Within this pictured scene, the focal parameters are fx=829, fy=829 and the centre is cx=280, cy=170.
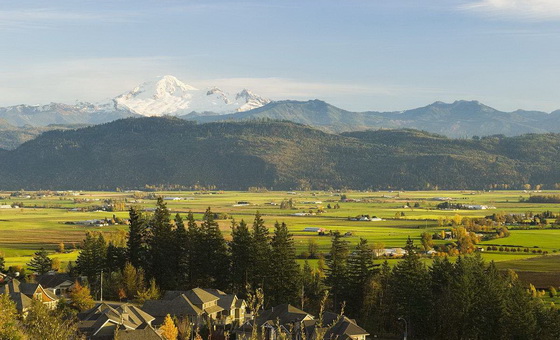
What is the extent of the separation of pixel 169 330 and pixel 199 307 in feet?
27.2

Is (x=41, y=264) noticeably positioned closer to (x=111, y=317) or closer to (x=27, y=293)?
(x=27, y=293)

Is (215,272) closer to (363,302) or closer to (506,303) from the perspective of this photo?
(363,302)

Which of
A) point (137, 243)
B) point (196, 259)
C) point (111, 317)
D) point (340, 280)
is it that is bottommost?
point (111, 317)

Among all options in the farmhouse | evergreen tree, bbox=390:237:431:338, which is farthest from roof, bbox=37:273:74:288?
the farmhouse

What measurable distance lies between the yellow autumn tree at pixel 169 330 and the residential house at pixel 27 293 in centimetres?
1384

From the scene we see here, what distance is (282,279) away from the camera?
76625 millimetres

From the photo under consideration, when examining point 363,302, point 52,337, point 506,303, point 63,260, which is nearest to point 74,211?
point 63,260

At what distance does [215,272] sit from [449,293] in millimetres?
25375

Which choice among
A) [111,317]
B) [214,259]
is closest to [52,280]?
[214,259]

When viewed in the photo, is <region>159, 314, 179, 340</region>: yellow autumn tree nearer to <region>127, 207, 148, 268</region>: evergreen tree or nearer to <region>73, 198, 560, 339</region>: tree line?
<region>73, 198, 560, 339</region>: tree line

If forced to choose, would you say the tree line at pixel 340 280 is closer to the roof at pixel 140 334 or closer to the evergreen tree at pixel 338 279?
the evergreen tree at pixel 338 279

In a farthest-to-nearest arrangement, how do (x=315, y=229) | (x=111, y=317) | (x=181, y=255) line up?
1. (x=315, y=229)
2. (x=181, y=255)
3. (x=111, y=317)

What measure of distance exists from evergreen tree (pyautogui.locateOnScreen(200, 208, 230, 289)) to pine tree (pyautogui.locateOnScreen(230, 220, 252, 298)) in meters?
1.00

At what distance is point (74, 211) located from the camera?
636ft
